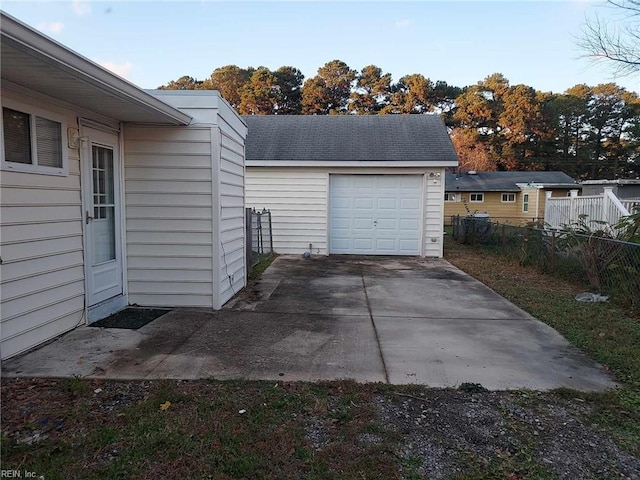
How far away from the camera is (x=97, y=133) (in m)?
4.73

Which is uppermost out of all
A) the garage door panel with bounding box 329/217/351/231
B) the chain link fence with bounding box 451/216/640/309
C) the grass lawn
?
the garage door panel with bounding box 329/217/351/231

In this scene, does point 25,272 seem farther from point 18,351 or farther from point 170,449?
point 170,449

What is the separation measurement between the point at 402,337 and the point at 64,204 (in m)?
3.78

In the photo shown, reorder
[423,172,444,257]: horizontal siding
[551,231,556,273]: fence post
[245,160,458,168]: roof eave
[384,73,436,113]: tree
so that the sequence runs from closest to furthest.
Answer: [551,231,556,273]: fence post < [245,160,458,168]: roof eave < [423,172,444,257]: horizontal siding < [384,73,436,113]: tree

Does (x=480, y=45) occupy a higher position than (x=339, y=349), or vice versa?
(x=480, y=45)

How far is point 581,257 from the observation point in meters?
7.01

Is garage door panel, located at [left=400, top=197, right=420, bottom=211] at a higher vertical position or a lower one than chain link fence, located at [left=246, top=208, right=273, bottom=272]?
higher

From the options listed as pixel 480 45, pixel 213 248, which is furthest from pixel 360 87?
pixel 213 248

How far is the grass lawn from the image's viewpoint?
2.18 metres

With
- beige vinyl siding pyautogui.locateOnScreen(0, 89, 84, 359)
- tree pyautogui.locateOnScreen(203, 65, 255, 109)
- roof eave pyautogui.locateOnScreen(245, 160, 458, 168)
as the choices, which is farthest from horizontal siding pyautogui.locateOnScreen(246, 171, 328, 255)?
tree pyautogui.locateOnScreen(203, 65, 255, 109)

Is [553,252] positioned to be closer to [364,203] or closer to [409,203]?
[409,203]

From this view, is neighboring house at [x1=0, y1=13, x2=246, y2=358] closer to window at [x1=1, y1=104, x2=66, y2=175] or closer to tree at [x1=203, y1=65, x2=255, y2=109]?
window at [x1=1, y1=104, x2=66, y2=175]

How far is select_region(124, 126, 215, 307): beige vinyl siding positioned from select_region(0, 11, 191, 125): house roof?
47 centimetres

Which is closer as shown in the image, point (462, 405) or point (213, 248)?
point (462, 405)
